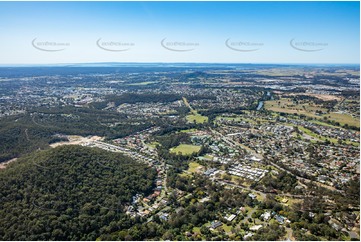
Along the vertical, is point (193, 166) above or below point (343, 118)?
above

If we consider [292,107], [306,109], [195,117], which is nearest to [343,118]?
[306,109]

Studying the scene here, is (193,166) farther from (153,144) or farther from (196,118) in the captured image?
(196,118)

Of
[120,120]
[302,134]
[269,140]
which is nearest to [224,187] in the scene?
[269,140]

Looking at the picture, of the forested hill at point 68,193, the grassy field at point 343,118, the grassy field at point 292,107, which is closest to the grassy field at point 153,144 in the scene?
the forested hill at point 68,193

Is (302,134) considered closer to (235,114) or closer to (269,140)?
(269,140)

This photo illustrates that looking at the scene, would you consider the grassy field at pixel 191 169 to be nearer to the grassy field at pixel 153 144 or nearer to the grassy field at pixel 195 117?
the grassy field at pixel 153 144

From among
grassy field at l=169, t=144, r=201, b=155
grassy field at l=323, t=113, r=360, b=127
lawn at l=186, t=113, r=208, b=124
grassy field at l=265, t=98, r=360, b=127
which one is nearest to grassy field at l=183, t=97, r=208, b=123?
lawn at l=186, t=113, r=208, b=124
